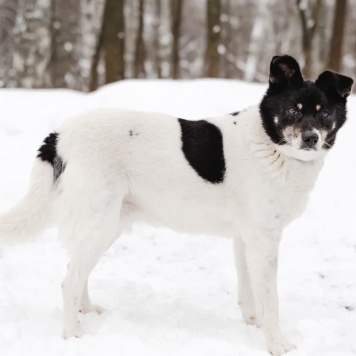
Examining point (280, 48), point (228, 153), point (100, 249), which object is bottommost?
point (280, 48)

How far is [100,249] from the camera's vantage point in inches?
156

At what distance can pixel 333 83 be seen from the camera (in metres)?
3.87

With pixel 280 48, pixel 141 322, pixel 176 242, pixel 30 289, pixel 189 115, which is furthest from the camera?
pixel 280 48

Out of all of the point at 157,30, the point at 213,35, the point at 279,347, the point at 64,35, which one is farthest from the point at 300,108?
the point at 157,30

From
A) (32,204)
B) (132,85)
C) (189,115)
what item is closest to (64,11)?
(132,85)

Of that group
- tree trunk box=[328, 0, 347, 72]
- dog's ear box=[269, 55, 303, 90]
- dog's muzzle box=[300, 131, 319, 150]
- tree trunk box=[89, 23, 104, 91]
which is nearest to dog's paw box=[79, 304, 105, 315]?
dog's muzzle box=[300, 131, 319, 150]

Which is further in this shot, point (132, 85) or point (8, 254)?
point (132, 85)

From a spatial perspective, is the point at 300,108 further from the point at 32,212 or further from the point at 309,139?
the point at 32,212

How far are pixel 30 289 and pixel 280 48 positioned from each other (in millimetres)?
26878

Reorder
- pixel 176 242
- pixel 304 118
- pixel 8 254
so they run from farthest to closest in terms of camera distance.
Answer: pixel 176 242
pixel 8 254
pixel 304 118

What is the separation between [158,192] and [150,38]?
87.3 ft

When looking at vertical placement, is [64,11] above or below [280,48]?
above

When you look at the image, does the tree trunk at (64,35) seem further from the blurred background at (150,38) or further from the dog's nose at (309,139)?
the dog's nose at (309,139)

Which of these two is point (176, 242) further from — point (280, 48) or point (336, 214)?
point (280, 48)
